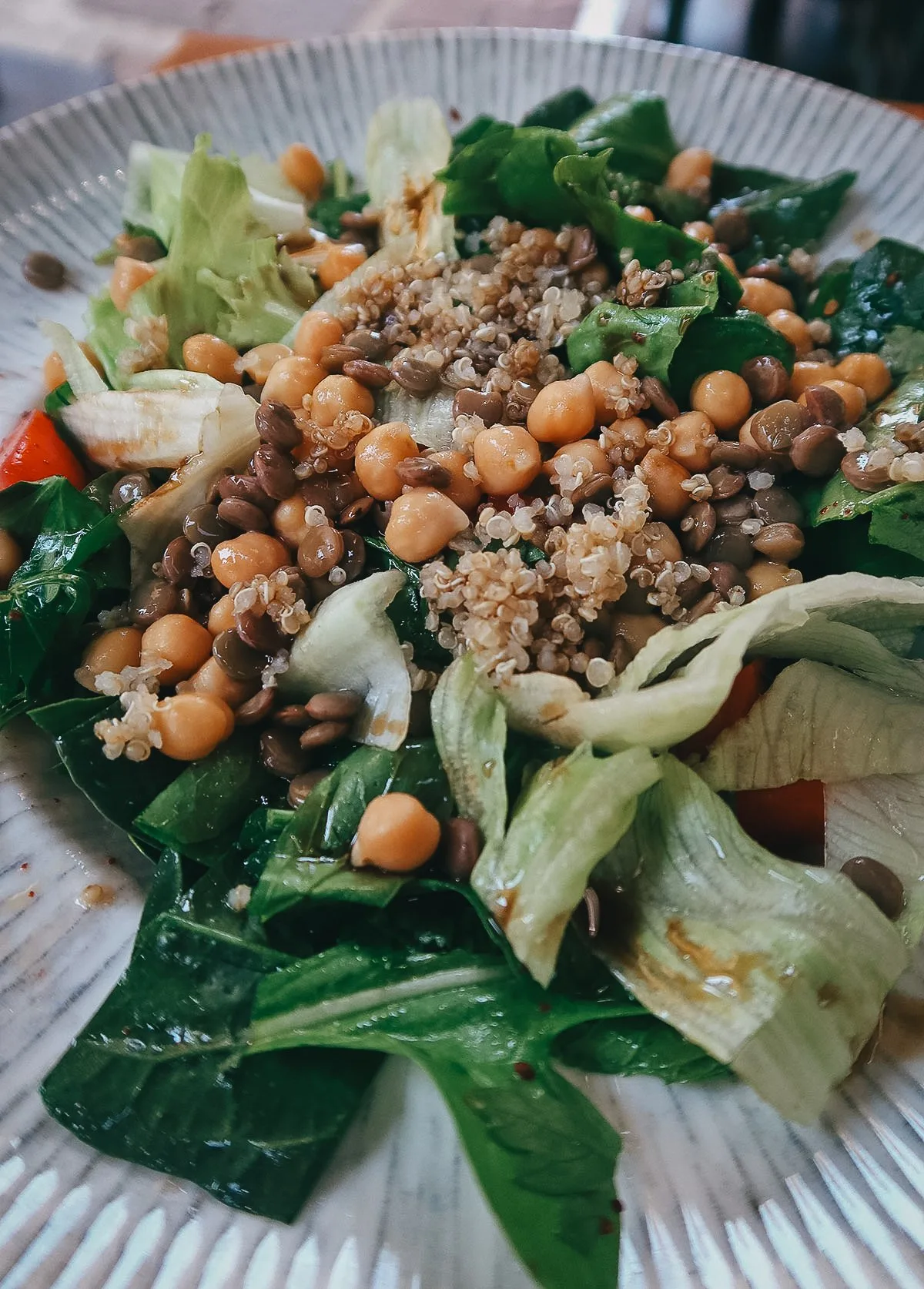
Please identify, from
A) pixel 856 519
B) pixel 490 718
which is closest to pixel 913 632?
pixel 856 519

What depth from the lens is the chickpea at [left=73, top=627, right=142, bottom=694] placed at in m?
1.85

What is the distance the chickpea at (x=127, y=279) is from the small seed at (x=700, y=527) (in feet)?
5.28

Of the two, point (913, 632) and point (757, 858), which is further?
point (913, 632)

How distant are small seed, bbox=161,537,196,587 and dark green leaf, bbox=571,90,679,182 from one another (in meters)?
1.77

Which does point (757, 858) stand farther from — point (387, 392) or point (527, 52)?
point (527, 52)

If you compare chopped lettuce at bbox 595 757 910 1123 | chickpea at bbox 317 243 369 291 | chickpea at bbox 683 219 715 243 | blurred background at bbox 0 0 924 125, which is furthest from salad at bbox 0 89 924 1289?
blurred background at bbox 0 0 924 125

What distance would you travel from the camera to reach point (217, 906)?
1.65 meters

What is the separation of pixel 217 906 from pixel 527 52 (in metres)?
3.03

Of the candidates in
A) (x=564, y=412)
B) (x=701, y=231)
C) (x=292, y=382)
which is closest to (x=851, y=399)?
(x=564, y=412)

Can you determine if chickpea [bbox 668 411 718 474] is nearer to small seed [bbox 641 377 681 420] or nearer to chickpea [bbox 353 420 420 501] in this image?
small seed [bbox 641 377 681 420]

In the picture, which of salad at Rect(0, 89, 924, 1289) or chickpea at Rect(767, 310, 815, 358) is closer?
salad at Rect(0, 89, 924, 1289)

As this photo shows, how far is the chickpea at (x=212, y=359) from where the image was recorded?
2207mm

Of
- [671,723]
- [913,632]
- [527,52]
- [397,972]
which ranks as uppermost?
[671,723]

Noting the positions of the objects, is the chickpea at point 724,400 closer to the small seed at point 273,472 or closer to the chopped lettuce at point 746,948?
the chopped lettuce at point 746,948
